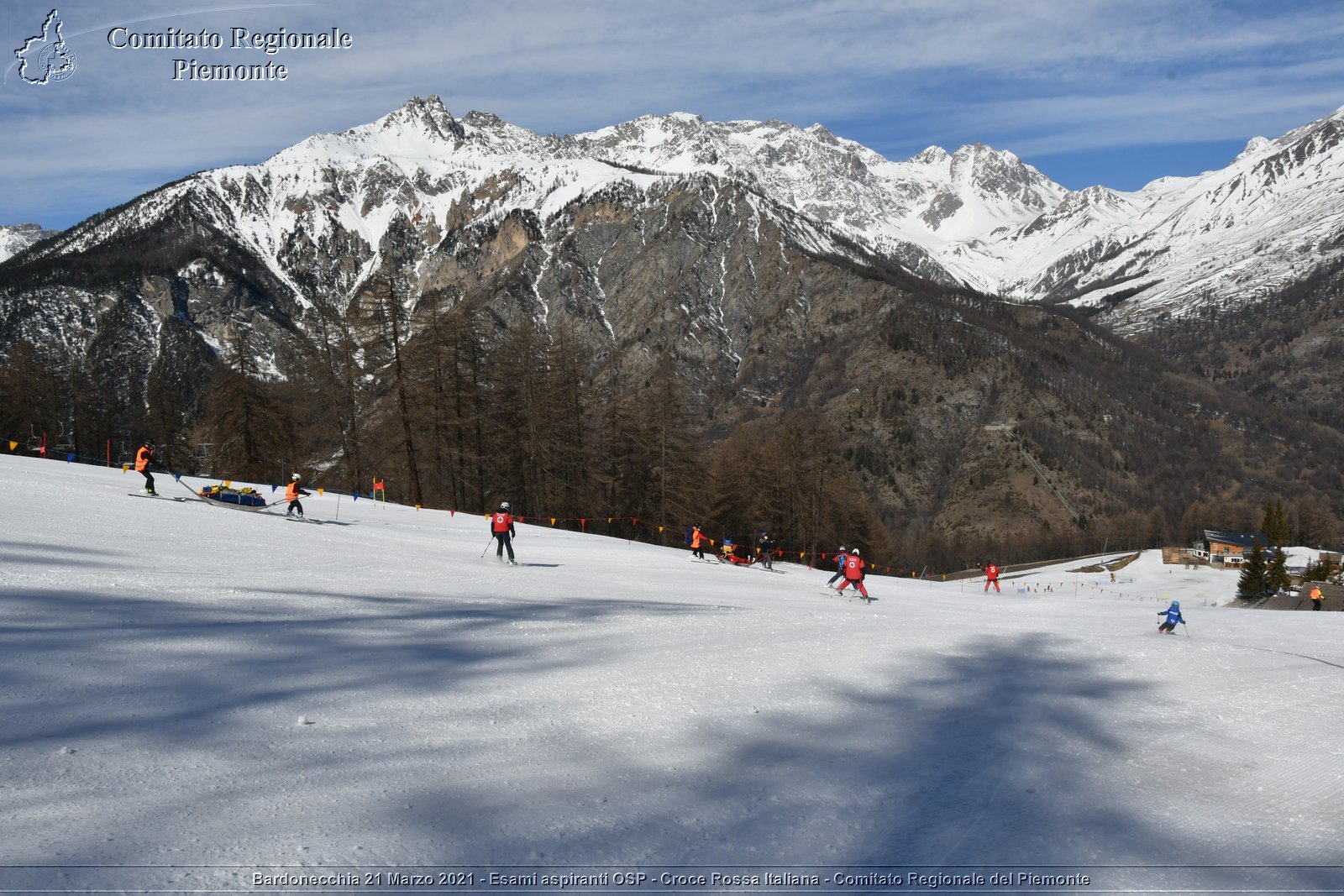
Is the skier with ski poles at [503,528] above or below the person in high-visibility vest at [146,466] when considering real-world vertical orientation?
below

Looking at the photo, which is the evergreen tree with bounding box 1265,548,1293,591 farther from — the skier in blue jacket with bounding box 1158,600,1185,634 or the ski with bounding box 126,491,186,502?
the ski with bounding box 126,491,186,502

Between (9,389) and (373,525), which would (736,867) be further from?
(9,389)

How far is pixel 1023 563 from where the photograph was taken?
146m

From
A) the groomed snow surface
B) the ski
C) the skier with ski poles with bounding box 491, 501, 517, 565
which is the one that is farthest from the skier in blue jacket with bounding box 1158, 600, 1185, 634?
the ski

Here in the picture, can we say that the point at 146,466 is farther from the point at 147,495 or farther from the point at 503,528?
the point at 503,528

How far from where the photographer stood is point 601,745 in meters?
7.92

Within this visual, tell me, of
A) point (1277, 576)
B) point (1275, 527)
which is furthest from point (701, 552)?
point (1275, 527)

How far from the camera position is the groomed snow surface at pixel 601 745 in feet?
18.7

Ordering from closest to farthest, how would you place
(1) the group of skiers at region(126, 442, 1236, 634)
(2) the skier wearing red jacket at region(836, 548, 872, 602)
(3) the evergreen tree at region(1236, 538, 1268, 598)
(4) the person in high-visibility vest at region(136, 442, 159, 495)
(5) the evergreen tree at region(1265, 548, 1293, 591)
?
(1) the group of skiers at region(126, 442, 1236, 634) < (2) the skier wearing red jacket at region(836, 548, 872, 602) < (4) the person in high-visibility vest at region(136, 442, 159, 495) < (5) the evergreen tree at region(1265, 548, 1293, 591) < (3) the evergreen tree at region(1236, 538, 1268, 598)

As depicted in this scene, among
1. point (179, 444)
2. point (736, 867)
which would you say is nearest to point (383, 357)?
point (179, 444)

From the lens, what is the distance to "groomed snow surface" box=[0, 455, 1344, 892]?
570cm

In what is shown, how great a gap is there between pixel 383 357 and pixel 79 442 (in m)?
35.2

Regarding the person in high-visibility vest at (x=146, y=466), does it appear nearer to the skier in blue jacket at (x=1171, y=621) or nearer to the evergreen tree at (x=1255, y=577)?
the skier in blue jacket at (x=1171, y=621)

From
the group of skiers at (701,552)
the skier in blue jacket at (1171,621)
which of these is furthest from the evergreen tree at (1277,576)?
the skier in blue jacket at (1171,621)
